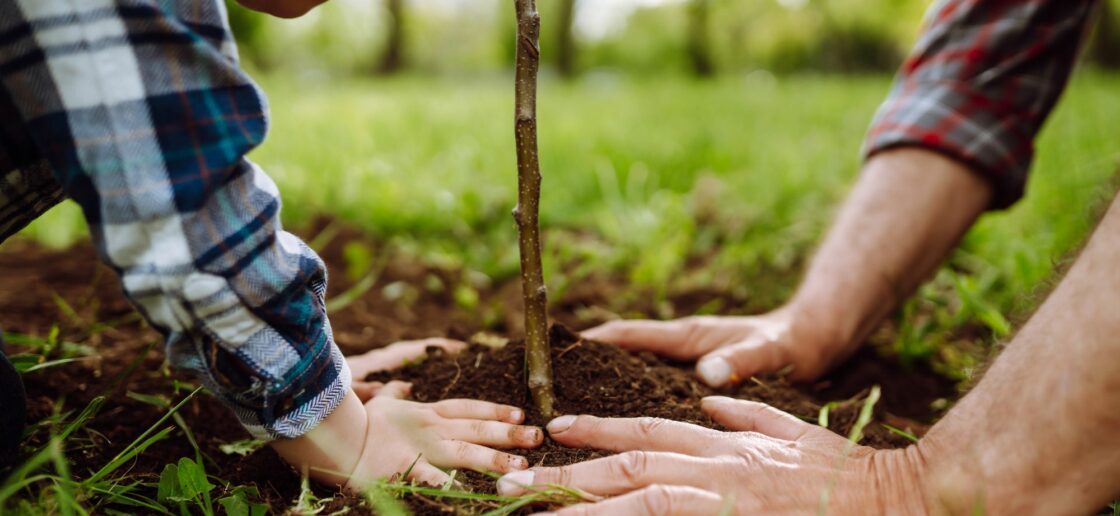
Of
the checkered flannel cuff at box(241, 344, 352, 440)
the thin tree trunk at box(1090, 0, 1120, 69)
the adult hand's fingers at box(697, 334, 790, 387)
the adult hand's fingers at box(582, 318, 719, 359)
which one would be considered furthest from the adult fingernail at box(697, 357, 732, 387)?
the thin tree trunk at box(1090, 0, 1120, 69)

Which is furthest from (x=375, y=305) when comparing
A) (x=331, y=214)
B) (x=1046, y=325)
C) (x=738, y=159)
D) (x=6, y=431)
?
(x=738, y=159)

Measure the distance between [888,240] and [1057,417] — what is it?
1035mm

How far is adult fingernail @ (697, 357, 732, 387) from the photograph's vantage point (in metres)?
1.63

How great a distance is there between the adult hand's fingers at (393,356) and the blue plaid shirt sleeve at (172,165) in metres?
0.54

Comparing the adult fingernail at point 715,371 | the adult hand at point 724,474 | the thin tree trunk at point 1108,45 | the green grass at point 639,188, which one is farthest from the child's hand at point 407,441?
the thin tree trunk at point 1108,45

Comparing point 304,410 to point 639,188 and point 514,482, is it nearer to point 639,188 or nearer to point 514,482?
point 514,482

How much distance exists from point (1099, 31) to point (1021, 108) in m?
Result: 17.4

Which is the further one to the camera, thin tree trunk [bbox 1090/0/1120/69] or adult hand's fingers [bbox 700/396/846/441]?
thin tree trunk [bbox 1090/0/1120/69]

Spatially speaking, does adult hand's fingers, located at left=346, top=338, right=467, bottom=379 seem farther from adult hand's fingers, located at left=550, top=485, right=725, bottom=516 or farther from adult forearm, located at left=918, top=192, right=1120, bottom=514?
adult forearm, located at left=918, top=192, right=1120, bottom=514

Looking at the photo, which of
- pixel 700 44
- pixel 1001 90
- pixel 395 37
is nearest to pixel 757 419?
pixel 1001 90

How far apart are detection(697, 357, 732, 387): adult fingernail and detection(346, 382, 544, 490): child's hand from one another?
17.9 inches

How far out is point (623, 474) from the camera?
120 cm

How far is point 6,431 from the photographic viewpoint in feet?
4.17

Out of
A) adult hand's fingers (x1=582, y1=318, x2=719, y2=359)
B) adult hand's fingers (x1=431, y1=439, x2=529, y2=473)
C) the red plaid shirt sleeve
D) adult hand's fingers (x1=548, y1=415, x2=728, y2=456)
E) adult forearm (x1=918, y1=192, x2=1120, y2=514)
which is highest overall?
the red plaid shirt sleeve
